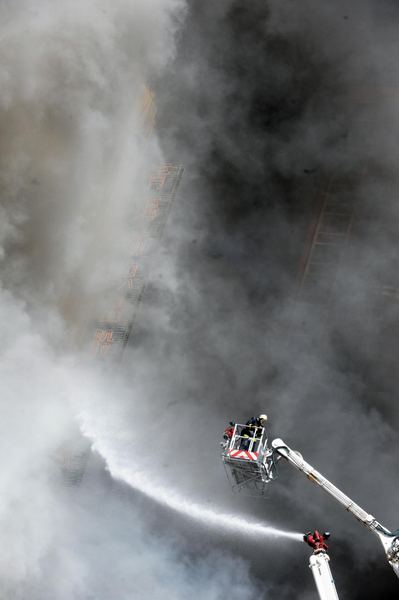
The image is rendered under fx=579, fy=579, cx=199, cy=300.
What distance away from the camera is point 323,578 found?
888 centimetres

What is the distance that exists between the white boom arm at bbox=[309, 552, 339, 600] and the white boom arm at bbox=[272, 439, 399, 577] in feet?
3.14

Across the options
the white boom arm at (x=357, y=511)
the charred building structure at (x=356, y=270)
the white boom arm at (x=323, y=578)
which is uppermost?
the charred building structure at (x=356, y=270)

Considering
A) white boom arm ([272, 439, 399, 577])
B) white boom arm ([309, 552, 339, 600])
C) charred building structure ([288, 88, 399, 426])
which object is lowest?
white boom arm ([309, 552, 339, 600])

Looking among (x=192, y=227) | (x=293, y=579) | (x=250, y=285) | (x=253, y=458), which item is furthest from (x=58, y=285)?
(x=293, y=579)

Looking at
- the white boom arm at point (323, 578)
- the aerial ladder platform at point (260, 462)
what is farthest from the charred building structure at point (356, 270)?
the white boom arm at point (323, 578)

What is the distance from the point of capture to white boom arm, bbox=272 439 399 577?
29.8 feet

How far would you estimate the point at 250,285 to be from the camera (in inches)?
686

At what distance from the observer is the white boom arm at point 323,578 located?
8727mm

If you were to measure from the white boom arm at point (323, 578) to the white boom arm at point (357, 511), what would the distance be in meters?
0.96

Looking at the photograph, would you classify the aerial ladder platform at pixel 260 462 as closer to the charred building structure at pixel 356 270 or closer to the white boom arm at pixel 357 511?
the white boom arm at pixel 357 511

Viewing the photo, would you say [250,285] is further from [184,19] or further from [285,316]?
[184,19]

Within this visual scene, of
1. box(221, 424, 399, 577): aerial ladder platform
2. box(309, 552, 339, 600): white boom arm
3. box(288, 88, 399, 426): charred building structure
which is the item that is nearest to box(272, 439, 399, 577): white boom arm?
box(221, 424, 399, 577): aerial ladder platform

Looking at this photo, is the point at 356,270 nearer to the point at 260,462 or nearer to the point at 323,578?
the point at 260,462

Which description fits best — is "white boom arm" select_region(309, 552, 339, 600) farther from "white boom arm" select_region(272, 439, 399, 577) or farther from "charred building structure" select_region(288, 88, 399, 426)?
"charred building structure" select_region(288, 88, 399, 426)
